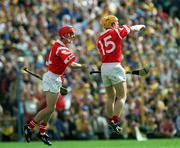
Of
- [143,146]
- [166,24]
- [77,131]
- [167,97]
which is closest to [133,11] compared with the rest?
[166,24]

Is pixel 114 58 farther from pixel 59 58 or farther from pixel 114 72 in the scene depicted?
pixel 59 58

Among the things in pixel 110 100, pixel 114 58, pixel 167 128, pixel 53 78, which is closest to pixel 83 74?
pixel 167 128

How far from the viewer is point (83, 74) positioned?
22328 mm

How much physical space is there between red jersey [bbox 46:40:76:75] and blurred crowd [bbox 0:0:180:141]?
4840 millimetres

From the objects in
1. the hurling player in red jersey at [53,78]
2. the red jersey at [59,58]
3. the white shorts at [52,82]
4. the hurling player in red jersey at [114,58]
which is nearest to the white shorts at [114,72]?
the hurling player in red jersey at [114,58]

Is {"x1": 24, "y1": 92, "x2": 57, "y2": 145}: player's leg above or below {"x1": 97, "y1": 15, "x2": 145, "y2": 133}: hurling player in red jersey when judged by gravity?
below

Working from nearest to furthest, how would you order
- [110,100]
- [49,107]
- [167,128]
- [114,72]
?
1. [49,107]
2. [114,72]
3. [110,100]
4. [167,128]

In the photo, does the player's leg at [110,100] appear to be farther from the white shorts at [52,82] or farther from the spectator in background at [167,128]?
the spectator in background at [167,128]

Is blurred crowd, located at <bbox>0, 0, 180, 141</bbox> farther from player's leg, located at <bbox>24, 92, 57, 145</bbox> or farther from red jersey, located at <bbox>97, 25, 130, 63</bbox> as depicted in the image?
player's leg, located at <bbox>24, 92, 57, 145</bbox>

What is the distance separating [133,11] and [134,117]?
4.03 meters

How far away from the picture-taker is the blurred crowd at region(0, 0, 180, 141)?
70.5 ft

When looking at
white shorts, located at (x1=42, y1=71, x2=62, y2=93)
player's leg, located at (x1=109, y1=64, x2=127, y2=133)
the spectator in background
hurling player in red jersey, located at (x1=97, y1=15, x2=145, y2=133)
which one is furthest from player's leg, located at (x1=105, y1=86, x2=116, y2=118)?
the spectator in background

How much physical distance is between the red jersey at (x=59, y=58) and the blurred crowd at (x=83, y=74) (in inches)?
191

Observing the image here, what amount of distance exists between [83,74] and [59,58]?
21.1ft
